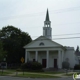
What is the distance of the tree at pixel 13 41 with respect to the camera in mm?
65188

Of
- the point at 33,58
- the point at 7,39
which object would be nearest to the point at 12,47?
the point at 7,39

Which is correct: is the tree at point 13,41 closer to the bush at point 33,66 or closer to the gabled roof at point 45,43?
the gabled roof at point 45,43

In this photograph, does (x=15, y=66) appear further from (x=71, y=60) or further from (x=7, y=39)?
(x=71, y=60)

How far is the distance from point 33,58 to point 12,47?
6.99 metres

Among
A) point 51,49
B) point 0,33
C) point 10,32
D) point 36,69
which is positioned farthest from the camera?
point 10,32

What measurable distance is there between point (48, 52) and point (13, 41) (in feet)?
38.5

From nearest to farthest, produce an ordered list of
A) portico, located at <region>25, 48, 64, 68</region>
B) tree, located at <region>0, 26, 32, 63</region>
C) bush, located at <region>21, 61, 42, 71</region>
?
bush, located at <region>21, 61, 42, 71</region> → portico, located at <region>25, 48, 64, 68</region> → tree, located at <region>0, 26, 32, 63</region>

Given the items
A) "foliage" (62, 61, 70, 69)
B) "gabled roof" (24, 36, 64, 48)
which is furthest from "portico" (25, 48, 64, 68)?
"foliage" (62, 61, 70, 69)

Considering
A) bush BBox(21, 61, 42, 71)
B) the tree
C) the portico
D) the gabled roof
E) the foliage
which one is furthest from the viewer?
the tree

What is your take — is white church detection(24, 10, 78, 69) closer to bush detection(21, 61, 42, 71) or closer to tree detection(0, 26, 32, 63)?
tree detection(0, 26, 32, 63)

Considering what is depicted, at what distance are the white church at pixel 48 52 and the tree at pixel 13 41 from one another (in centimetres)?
380

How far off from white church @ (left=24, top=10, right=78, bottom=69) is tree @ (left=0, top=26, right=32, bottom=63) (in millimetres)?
3803

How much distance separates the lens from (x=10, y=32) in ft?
225

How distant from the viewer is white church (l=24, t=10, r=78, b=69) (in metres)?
59.4
